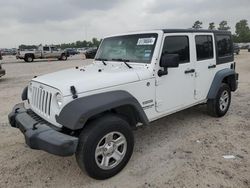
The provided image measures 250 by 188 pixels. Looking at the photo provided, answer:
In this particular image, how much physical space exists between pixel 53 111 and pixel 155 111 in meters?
1.65

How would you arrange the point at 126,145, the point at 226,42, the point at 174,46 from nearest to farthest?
the point at 126,145
the point at 174,46
the point at 226,42

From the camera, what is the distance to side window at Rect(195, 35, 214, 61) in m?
4.95

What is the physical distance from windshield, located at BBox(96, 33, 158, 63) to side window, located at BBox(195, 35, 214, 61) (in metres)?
1.23

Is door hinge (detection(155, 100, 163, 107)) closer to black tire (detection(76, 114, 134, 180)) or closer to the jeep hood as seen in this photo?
the jeep hood

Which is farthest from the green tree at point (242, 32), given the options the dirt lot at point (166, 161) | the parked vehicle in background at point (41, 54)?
the dirt lot at point (166, 161)

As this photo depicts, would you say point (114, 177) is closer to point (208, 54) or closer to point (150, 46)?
point (150, 46)

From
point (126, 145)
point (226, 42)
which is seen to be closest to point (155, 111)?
point (126, 145)

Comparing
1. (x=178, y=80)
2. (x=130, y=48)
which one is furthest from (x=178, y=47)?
(x=130, y=48)

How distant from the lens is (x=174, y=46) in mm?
4395

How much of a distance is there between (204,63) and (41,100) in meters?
3.25

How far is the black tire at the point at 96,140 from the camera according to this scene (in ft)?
10.0

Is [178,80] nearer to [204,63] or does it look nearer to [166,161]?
[204,63]

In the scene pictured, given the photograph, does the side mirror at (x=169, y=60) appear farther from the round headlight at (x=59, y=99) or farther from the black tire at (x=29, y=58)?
the black tire at (x=29, y=58)

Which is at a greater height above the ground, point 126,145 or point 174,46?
point 174,46
